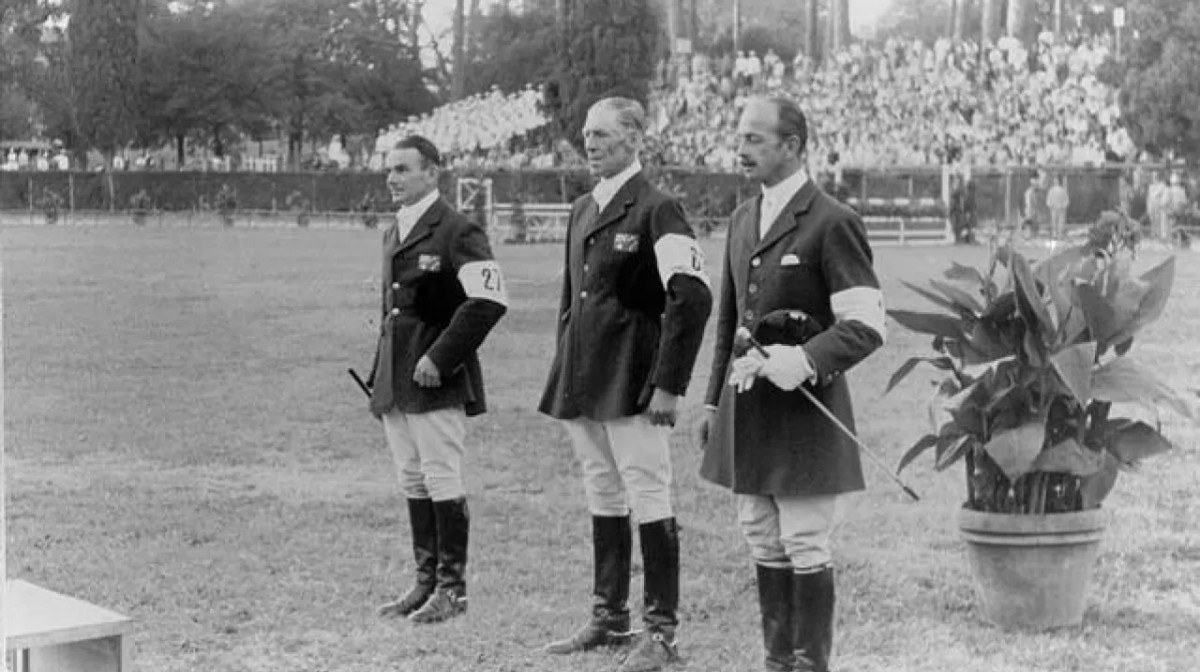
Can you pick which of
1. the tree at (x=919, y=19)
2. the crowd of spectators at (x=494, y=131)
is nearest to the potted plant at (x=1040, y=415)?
the crowd of spectators at (x=494, y=131)

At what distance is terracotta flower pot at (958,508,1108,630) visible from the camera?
15.0 ft

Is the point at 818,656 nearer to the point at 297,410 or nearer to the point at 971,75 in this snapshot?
the point at 297,410

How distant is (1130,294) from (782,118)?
1.43 m

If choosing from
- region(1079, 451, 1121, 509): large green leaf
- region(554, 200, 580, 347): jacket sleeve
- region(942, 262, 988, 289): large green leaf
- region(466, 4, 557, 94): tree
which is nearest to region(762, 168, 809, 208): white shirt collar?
region(554, 200, 580, 347): jacket sleeve

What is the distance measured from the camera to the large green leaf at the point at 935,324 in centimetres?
455

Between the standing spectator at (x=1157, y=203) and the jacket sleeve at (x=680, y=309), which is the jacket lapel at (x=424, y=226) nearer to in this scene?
the jacket sleeve at (x=680, y=309)

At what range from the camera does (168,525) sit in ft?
20.3

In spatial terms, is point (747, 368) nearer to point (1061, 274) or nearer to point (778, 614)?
point (778, 614)

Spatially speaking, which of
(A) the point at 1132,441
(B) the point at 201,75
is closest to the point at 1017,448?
(A) the point at 1132,441

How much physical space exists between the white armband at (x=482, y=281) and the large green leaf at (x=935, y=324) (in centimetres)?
106

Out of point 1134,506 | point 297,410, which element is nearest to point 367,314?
point 297,410

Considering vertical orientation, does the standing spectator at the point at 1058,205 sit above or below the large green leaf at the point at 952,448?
above

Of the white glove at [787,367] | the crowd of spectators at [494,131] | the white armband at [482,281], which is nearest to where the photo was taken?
the white glove at [787,367]

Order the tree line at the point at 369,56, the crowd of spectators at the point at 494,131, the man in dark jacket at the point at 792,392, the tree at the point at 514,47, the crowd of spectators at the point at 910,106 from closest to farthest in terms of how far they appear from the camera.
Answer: the man in dark jacket at the point at 792,392 → the tree line at the point at 369,56 → the tree at the point at 514,47 → the crowd of spectators at the point at 910,106 → the crowd of spectators at the point at 494,131
